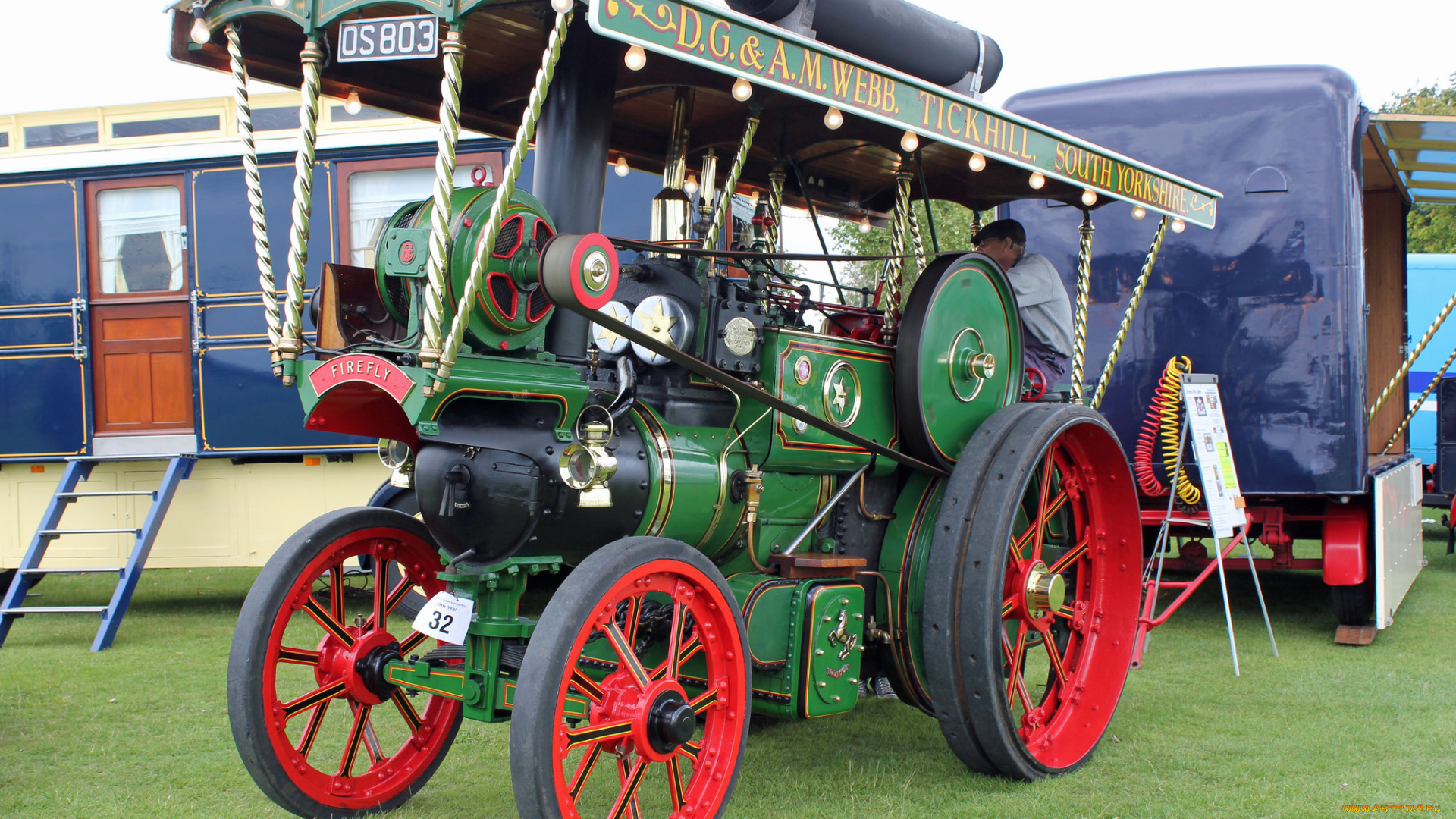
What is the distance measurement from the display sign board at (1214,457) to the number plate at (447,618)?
3559 millimetres

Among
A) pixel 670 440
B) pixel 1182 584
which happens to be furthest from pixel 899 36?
pixel 1182 584

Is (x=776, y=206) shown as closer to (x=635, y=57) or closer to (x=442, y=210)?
(x=635, y=57)

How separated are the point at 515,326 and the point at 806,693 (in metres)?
1.30

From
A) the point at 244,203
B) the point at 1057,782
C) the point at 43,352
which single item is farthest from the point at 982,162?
the point at 43,352

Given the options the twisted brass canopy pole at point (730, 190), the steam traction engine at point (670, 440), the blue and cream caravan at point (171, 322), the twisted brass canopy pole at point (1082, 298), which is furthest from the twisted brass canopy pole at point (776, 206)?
the blue and cream caravan at point (171, 322)

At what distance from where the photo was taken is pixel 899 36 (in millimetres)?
3539

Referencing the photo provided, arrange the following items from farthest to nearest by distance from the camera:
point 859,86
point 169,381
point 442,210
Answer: point 169,381 < point 859,86 < point 442,210

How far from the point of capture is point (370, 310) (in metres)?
3.02

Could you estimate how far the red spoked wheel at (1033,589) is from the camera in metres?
3.38

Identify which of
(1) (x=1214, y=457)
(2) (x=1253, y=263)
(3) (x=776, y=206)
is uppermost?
(3) (x=776, y=206)

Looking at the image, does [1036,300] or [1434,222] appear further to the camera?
[1434,222]

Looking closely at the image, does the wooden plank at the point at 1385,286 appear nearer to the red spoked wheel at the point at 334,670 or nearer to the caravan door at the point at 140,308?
the red spoked wheel at the point at 334,670

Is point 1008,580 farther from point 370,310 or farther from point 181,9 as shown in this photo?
point 181,9

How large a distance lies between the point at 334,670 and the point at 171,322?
15.9 ft
